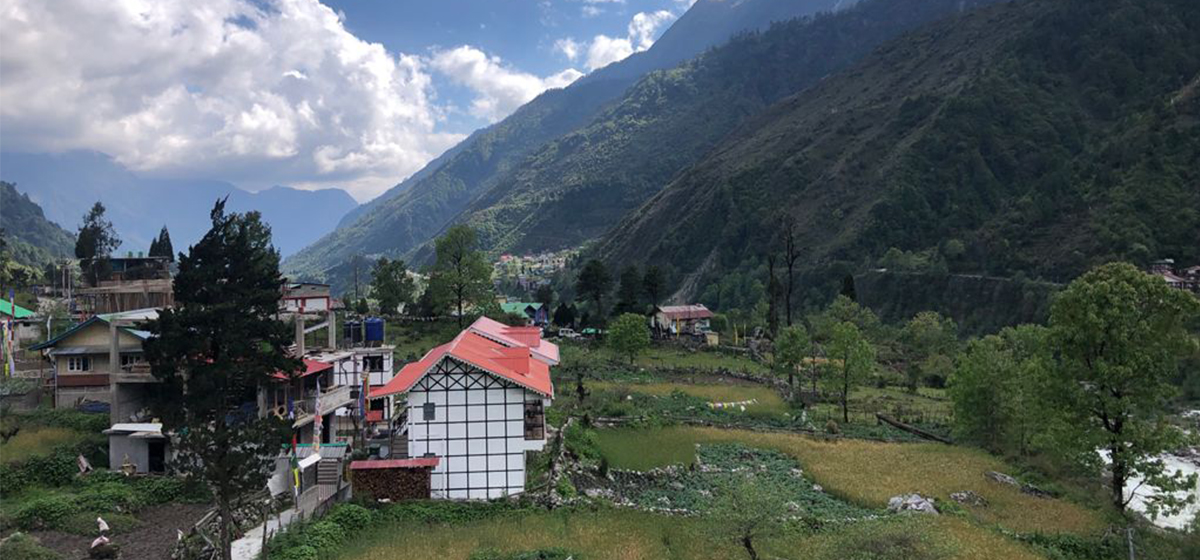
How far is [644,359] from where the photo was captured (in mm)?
67750

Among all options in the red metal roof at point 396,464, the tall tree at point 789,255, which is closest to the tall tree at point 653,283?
the tall tree at point 789,255

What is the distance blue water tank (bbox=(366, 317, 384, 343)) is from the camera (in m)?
45.2

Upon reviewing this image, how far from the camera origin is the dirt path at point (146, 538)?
69.4 ft

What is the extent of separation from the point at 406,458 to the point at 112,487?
1026 cm

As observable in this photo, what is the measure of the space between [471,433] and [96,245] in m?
64.0

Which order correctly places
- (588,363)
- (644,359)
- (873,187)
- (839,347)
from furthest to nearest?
1. (873,187)
2. (644,359)
3. (588,363)
4. (839,347)

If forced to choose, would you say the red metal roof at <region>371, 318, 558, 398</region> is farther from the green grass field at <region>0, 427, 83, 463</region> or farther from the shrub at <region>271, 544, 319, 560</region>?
the green grass field at <region>0, 427, 83, 463</region>

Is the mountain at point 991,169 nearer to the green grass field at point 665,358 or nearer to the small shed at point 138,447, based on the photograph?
the green grass field at point 665,358

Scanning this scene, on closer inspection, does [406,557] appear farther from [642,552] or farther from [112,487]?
[112,487]

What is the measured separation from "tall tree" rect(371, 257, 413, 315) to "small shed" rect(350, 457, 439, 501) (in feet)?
172

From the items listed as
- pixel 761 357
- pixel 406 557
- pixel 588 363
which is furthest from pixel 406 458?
pixel 761 357

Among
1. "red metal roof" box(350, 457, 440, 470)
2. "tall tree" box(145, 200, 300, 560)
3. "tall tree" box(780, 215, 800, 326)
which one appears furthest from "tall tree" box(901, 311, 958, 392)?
"tall tree" box(145, 200, 300, 560)

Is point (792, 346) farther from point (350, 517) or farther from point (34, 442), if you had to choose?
point (34, 442)

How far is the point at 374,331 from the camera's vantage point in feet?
150
